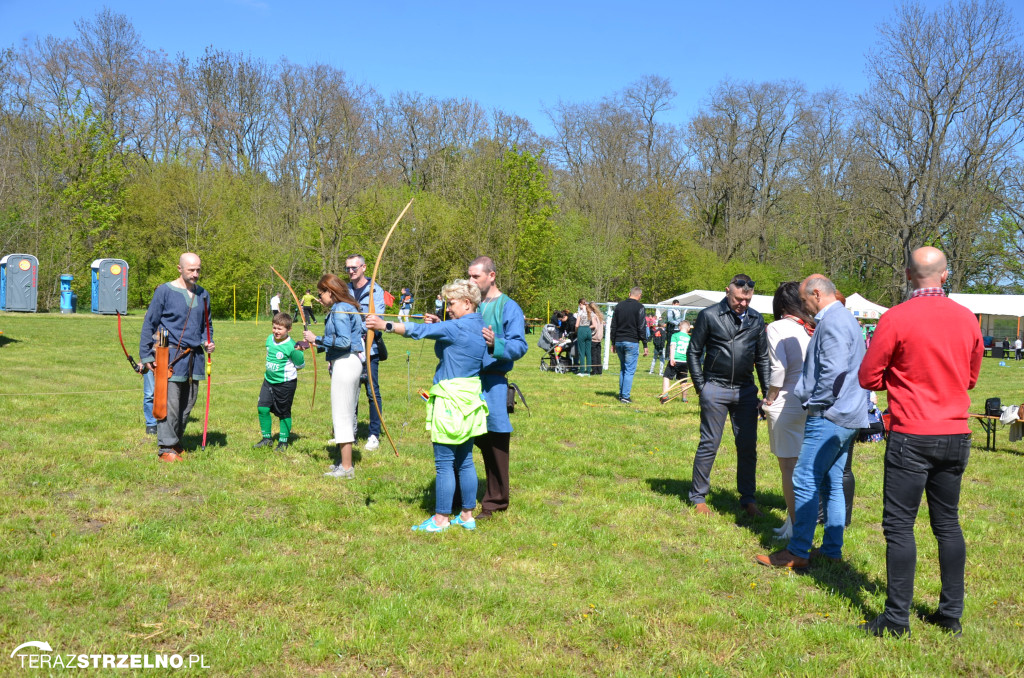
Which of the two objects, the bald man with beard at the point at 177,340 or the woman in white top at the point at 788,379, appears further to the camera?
the bald man with beard at the point at 177,340

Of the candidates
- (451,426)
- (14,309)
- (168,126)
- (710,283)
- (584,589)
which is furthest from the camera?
(710,283)

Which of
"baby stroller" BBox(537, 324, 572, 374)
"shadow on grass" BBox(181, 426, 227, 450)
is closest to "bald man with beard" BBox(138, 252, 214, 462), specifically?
"shadow on grass" BBox(181, 426, 227, 450)

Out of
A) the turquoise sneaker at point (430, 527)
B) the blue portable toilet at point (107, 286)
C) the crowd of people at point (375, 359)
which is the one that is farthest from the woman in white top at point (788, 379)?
the blue portable toilet at point (107, 286)

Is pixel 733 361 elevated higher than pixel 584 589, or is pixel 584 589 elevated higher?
pixel 733 361

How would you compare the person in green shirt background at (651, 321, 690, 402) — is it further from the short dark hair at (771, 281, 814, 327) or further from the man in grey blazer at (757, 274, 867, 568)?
the man in grey blazer at (757, 274, 867, 568)

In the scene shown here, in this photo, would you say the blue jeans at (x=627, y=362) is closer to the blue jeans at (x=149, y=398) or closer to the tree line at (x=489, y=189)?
the blue jeans at (x=149, y=398)

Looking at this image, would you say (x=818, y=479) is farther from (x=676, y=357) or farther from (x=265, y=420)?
(x=676, y=357)

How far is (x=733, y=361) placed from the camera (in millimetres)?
5902

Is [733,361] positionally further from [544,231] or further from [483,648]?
[544,231]

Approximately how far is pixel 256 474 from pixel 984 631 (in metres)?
5.56

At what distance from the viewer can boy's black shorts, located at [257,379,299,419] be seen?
313 inches

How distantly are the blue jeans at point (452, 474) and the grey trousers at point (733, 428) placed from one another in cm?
188

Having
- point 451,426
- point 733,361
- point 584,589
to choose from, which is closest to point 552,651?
point 584,589

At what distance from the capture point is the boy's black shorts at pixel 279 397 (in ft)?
26.1
